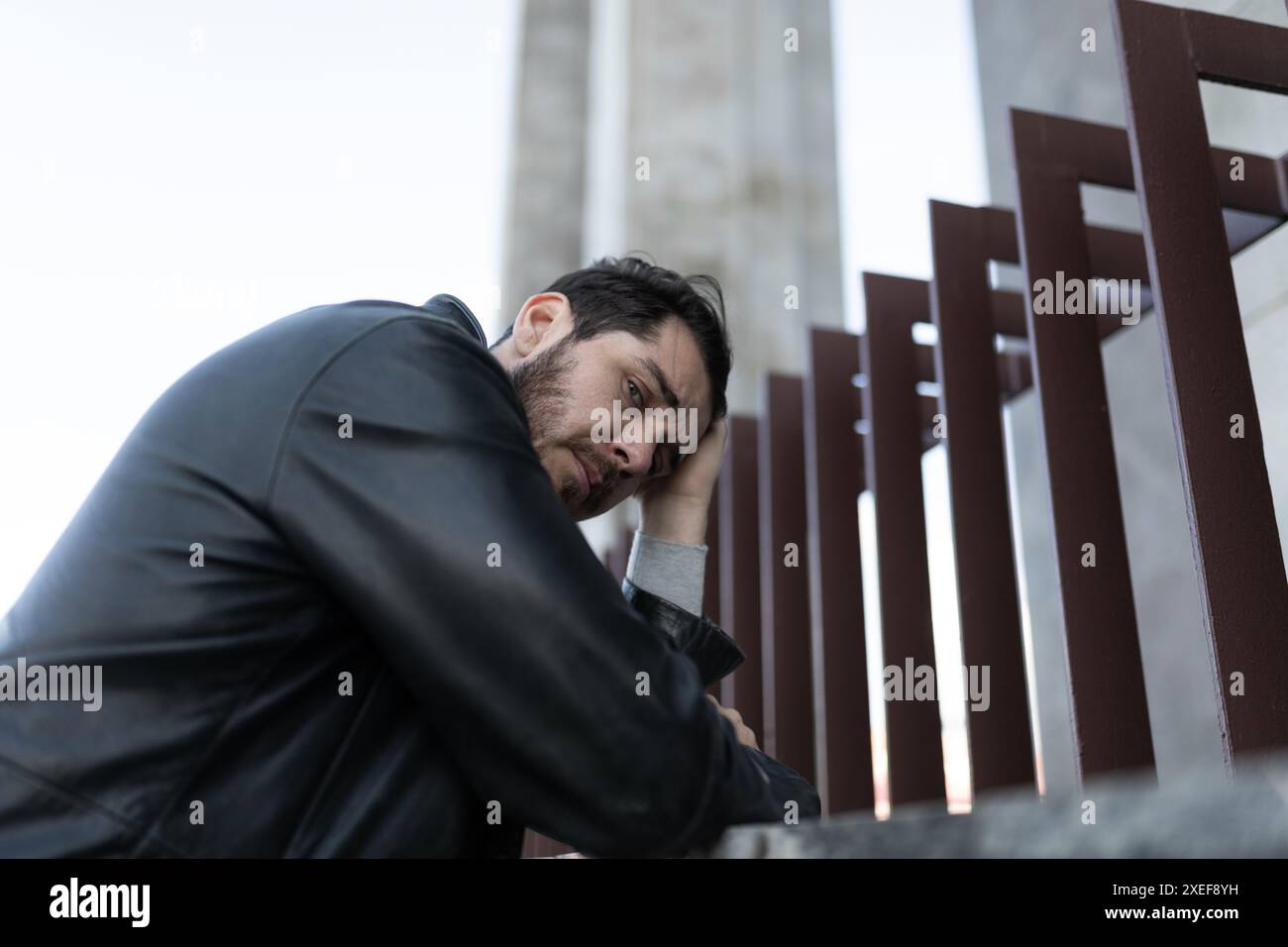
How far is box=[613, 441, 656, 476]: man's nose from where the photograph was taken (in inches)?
58.6

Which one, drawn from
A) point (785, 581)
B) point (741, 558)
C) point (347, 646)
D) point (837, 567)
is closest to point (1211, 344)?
point (347, 646)

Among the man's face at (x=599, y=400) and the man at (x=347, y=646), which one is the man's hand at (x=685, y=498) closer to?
the man's face at (x=599, y=400)

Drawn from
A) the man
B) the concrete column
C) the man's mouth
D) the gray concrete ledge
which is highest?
the concrete column

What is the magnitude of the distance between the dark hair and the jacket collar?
0.24 metres

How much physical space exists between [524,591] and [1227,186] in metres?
1.70

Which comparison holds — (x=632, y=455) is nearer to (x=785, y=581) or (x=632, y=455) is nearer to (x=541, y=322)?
(x=541, y=322)

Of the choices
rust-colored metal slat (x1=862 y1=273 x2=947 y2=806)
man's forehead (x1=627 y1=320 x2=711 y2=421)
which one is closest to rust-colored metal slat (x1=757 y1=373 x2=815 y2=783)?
rust-colored metal slat (x1=862 y1=273 x2=947 y2=806)

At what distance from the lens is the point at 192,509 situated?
0.98m

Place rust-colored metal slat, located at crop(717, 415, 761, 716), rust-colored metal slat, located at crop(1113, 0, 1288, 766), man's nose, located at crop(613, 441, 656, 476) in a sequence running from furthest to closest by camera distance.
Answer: rust-colored metal slat, located at crop(717, 415, 761, 716) < man's nose, located at crop(613, 441, 656, 476) < rust-colored metal slat, located at crop(1113, 0, 1288, 766)

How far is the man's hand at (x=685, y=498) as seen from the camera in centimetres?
170

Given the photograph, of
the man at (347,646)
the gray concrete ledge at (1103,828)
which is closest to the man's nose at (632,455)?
the man at (347,646)

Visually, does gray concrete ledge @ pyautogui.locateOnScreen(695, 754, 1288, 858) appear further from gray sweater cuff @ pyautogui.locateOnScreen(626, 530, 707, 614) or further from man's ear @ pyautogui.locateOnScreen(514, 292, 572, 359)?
man's ear @ pyautogui.locateOnScreen(514, 292, 572, 359)
